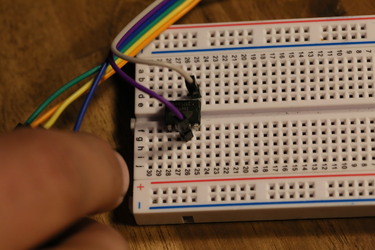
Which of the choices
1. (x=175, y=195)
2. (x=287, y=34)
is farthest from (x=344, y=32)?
(x=175, y=195)

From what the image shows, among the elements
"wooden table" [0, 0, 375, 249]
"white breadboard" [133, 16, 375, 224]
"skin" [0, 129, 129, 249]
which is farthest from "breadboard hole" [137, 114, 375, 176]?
"skin" [0, 129, 129, 249]

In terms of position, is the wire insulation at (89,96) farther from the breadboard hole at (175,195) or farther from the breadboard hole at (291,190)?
the breadboard hole at (291,190)

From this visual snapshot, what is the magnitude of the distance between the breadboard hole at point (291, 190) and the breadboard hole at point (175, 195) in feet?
0.52

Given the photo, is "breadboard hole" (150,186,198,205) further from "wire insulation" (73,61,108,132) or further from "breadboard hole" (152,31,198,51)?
"breadboard hole" (152,31,198,51)

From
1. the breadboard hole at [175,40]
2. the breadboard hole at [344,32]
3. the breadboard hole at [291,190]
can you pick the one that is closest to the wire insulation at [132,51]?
the breadboard hole at [175,40]

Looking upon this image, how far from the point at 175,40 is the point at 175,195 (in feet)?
1.14

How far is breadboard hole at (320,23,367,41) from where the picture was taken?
1.12 meters

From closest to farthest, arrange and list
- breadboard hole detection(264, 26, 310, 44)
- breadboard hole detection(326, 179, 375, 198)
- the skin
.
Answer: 1. the skin
2. breadboard hole detection(326, 179, 375, 198)
3. breadboard hole detection(264, 26, 310, 44)

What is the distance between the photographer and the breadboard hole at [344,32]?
3.68 feet

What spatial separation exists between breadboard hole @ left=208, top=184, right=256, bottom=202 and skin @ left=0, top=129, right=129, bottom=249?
0.40 meters

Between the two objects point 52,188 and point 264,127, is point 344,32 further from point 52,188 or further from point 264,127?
point 52,188

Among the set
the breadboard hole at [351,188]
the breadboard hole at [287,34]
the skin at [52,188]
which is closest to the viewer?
the skin at [52,188]

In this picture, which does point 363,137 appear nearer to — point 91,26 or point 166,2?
point 166,2

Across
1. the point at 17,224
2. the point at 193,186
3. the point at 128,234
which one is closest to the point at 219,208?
the point at 193,186
